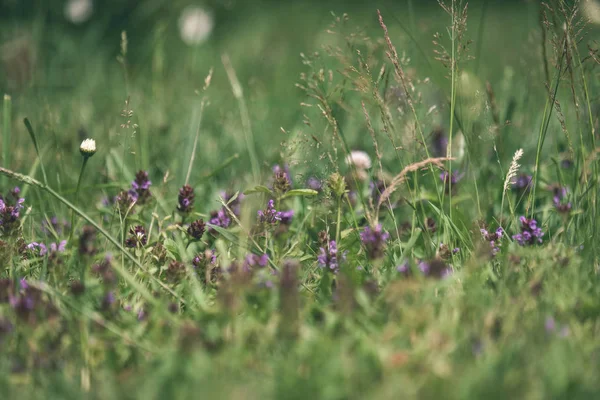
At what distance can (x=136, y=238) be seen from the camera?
197 centimetres

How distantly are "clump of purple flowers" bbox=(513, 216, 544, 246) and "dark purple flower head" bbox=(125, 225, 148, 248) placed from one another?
1042mm

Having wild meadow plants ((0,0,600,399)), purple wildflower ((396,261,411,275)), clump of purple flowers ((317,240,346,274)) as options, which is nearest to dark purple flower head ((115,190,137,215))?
wild meadow plants ((0,0,600,399))

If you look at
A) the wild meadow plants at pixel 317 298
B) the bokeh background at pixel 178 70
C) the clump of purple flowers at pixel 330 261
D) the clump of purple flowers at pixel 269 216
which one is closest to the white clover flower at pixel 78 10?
the bokeh background at pixel 178 70

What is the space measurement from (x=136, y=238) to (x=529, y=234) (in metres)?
1.10

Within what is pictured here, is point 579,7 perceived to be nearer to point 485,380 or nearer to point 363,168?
point 363,168

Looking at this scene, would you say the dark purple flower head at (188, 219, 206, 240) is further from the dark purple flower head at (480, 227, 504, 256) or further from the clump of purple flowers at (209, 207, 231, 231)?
the dark purple flower head at (480, 227, 504, 256)

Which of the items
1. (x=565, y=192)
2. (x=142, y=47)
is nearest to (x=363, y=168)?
(x=565, y=192)

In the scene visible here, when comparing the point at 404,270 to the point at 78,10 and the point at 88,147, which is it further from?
the point at 78,10

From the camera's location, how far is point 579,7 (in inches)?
78.1

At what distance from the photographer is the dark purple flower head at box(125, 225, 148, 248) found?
6.40ft

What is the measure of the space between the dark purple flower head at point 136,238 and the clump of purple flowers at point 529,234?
1042 millimetres

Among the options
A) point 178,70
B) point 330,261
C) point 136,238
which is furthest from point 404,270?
point 178,70

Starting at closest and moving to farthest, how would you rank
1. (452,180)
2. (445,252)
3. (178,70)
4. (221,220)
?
(445,252) → (221,220) → (452,180) → (178,70)

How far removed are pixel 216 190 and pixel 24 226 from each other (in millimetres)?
697
